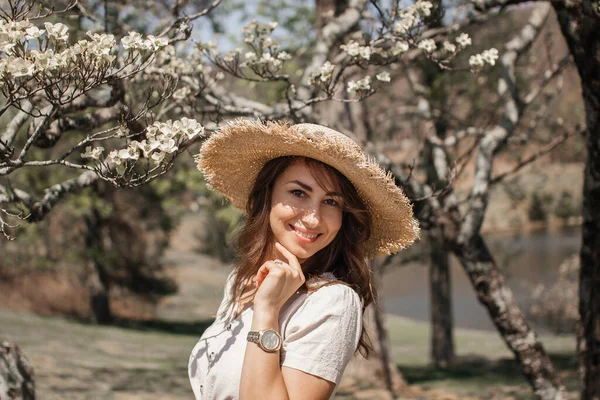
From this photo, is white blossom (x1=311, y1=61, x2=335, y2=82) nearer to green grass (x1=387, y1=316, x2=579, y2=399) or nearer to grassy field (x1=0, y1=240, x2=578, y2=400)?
grassy field (x1=0, y1=240, x2=578, y2=400)

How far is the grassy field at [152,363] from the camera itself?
8.30 meters

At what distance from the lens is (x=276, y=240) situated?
109 inches

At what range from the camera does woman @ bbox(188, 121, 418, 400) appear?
2.21m

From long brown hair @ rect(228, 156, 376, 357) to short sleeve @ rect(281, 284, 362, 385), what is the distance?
0.84 feet

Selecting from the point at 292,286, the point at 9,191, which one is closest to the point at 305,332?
the point at 292,286

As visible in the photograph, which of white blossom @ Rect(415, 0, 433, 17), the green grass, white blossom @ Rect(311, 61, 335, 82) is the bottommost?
the green grass

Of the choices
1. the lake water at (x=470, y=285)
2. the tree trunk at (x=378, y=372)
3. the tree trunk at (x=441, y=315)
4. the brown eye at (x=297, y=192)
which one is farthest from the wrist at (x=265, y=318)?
the lake water at (x=470, y=285)

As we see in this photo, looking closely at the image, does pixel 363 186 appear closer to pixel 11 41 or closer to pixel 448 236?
pixel 11 41

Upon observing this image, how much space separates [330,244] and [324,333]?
0.58 meters

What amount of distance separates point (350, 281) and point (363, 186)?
0.39 meters

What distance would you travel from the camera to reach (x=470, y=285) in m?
25.2

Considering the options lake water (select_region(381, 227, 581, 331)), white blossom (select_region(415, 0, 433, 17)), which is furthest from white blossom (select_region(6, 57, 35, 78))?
lake water (select_region(381, 227, 581, 331))

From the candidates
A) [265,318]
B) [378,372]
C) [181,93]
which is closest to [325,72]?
[181,93]

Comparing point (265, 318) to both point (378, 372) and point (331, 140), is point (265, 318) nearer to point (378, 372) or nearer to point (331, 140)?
point (331, 140)
